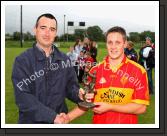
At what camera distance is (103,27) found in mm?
4066

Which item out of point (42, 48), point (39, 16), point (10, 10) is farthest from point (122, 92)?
point (10, 10)

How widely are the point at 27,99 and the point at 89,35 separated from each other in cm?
108

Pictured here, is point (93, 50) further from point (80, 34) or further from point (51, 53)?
point (51, 53)

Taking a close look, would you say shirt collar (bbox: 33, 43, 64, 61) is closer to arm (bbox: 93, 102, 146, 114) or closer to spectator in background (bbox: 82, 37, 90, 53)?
spectator in background (bbox: 82, 37, 90, 53)

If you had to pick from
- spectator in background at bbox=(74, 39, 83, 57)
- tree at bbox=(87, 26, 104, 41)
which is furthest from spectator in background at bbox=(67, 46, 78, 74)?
tree at bbox=(87, 26, 104, 41)

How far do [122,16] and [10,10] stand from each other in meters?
1.32

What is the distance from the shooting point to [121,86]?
3.96 metres

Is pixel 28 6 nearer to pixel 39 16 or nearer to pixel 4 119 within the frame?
pixel 39 16

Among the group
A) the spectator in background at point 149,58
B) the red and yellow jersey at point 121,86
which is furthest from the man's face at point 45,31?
the spectator in background at point 149,58

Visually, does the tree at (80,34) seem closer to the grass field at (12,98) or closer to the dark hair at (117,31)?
the grass field at (12,98)

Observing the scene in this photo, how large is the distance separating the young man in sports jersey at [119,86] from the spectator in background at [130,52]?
0.06 metres

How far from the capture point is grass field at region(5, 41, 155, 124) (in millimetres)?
3994

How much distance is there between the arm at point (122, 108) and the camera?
3.94 meters

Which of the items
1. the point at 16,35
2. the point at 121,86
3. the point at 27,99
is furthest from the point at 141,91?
the point at 16,35
